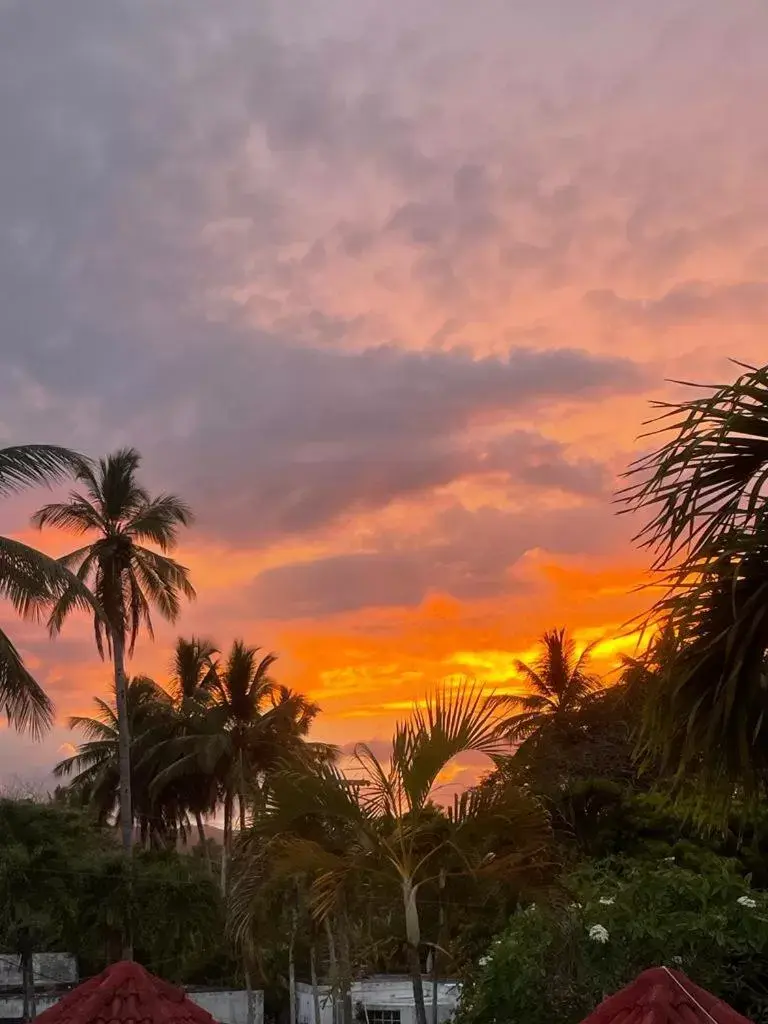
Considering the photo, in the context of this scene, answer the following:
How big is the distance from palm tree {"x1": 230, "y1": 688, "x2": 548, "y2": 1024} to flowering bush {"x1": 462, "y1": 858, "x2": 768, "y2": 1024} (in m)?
0.70

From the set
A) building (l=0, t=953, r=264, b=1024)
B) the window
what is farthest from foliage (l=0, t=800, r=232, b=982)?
the window

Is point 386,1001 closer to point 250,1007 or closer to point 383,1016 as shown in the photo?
point 383,1016

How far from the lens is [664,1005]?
2320 millimetres

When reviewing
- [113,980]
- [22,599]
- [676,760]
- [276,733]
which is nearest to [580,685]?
[276,733]

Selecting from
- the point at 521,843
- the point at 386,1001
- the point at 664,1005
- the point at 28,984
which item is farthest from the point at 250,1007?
the point at 664,1005

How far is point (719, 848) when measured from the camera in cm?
2295

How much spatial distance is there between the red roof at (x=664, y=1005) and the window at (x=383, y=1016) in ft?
97.8

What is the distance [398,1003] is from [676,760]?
84.7ft

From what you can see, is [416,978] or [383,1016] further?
[383,1016]

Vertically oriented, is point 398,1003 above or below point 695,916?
below

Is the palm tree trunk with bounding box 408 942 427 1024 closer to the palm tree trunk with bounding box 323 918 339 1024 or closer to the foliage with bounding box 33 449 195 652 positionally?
the palm tree trunk with bounding box 323 918 339 1024

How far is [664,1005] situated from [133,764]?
46.5 m

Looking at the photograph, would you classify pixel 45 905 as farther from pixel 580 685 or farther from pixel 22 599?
pixel 580 685

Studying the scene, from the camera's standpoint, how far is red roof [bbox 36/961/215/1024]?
2570mm
